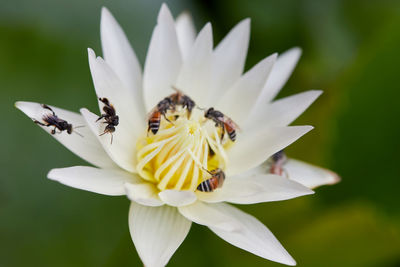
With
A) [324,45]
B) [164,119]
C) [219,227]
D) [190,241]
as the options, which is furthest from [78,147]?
[324,45]

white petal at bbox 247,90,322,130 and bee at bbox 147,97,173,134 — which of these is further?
white petal at bbox 247,90,322,130

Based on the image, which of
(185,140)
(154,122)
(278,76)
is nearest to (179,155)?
(185,140)

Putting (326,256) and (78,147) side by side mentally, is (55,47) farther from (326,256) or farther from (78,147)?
(326,256)

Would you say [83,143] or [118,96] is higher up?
[118,96]

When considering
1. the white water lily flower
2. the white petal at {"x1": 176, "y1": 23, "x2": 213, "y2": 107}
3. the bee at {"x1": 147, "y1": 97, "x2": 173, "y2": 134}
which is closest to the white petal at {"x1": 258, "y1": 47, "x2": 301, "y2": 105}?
the white water lily flower

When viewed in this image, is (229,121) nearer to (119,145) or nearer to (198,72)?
(198,72)

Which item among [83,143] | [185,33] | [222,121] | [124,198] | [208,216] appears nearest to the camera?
[208,216]

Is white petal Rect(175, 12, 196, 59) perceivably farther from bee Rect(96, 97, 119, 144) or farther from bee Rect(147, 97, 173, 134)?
bee Rect(96, 97, 119, 144)

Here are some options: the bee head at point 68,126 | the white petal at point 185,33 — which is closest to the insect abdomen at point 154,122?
the bee head at point 68,126
